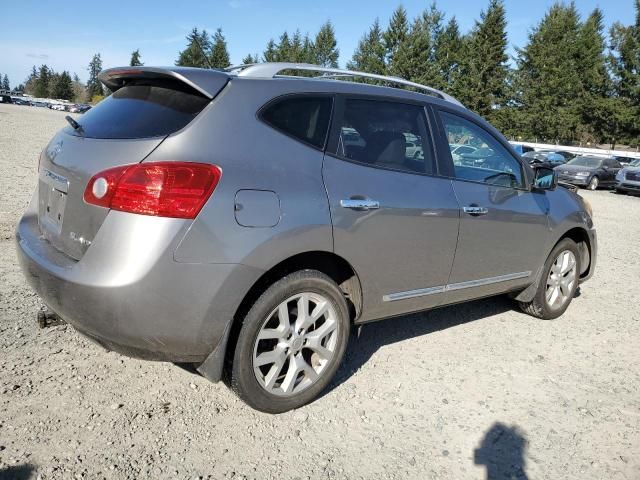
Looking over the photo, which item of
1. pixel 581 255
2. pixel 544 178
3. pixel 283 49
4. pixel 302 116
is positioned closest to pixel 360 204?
pixel 302 116

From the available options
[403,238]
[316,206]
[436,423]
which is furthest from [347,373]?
[316,206]

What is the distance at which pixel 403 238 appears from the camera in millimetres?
3348

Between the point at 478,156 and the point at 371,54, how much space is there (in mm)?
70039

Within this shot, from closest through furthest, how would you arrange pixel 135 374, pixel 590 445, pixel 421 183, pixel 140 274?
pixel 140 274 → pixel 590 445 → pixel 135 374 → pixel 421 183

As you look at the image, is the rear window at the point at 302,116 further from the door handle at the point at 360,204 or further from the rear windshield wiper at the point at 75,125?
the rear windshield wiper at the point at 75,125

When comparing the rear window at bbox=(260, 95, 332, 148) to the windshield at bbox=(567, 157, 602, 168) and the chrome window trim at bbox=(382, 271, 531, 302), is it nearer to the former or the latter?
the chrome window trim at bbox=(382, 271, 531, 302)

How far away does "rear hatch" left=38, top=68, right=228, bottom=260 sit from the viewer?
262cm

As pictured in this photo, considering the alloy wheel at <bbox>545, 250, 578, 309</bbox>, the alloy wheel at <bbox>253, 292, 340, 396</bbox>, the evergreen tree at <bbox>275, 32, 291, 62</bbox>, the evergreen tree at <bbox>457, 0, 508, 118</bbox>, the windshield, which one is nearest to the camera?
the alloy wheel at <bbox>253, 292, 340, 396</bbox>

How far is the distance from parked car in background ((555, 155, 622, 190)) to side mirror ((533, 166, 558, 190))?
19.7m

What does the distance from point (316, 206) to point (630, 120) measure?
57172 mm

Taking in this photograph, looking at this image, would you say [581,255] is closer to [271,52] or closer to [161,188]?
[161,188]

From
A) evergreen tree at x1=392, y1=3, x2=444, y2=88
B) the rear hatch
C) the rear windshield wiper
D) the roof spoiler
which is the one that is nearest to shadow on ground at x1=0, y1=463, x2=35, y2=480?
the rear hatch

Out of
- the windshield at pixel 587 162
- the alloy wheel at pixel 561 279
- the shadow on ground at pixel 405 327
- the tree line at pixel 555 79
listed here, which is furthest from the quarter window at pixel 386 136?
the tree line at pixel 555 79

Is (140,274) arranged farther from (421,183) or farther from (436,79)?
(436,79)
